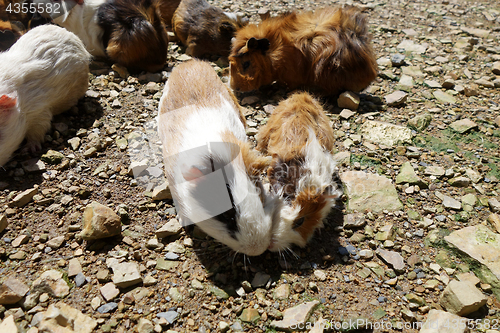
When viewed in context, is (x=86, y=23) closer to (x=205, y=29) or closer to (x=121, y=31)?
(x=121, y=31)

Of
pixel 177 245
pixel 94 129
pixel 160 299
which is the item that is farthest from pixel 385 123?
pixel 94 129

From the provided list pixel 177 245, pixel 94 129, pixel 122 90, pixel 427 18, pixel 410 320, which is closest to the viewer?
pixel 410 320

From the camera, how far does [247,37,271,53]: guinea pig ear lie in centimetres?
425

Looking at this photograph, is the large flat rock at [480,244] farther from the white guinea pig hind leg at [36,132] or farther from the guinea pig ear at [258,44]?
the white guinea pig hind leg at [36,132]

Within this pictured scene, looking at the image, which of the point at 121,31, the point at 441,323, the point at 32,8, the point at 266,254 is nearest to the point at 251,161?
the point at 266,254

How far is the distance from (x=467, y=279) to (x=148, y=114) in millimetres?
3503

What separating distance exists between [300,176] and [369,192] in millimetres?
886

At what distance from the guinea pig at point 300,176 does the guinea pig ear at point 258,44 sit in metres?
1.61

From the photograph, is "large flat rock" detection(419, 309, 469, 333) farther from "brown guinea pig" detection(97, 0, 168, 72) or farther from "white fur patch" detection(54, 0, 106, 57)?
"white fur patch" detection(54, 0, 106, 57)

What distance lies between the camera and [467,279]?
2447 millimetres

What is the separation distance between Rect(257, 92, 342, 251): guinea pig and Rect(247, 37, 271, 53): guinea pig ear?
1.61m

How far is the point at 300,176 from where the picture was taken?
2.64 m

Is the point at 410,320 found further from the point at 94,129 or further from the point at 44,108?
the point at 44,108

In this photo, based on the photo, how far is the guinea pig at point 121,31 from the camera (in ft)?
14.8
